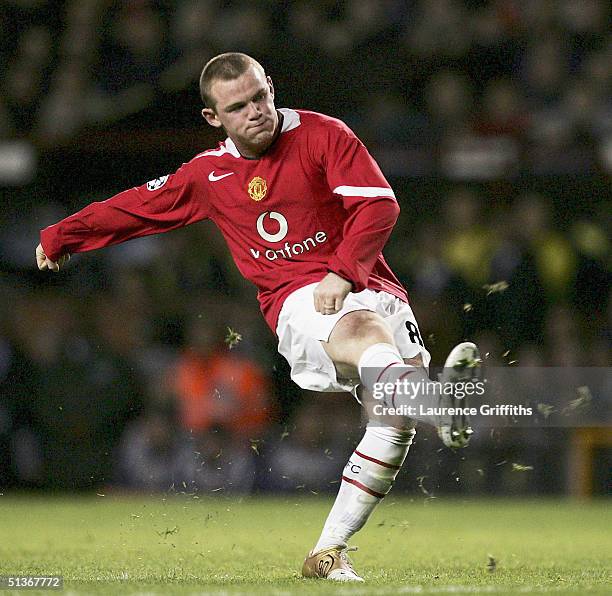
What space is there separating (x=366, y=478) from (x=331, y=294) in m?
0.90

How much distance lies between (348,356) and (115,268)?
719 cm

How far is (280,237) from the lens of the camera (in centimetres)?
554

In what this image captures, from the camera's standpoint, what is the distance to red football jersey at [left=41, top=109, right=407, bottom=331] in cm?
A: 523

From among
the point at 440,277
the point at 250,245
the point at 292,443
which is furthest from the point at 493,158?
the point at 250,245

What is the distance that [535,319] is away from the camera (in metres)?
10.7

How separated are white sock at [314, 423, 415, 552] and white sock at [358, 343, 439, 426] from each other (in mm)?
347

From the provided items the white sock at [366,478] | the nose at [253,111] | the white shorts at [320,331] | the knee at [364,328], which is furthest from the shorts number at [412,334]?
the nose at [253,111]

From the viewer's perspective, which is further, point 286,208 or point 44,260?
point 44,260

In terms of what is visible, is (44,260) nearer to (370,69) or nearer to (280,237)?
(280,237)

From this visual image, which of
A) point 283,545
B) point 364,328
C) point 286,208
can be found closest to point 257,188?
point 286,208

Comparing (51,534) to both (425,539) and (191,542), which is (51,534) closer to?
(191,542)

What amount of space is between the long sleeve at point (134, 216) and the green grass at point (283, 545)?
1481mm

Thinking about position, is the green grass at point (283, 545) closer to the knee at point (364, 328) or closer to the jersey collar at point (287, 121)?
the knee at point (364, 328)

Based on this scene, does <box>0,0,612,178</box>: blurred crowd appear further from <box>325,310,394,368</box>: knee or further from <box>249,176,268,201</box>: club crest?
<box>325,310,394,368</box>: knee
